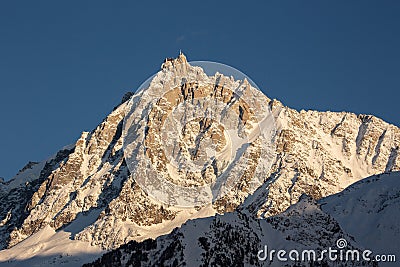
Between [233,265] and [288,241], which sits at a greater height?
[288,241]

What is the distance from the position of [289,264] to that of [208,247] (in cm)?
1685

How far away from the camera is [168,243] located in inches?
7180

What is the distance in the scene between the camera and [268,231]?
200 meters

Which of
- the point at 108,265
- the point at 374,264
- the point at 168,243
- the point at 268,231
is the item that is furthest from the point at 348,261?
the point at 108,265

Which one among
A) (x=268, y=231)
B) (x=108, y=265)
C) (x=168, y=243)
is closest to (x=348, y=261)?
(x=268, y=231)

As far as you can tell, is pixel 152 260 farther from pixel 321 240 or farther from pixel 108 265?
pixel 321 240

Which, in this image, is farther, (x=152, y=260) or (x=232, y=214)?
(x=232, y=214)

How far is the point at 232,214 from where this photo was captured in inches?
7613

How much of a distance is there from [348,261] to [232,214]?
2579 cm

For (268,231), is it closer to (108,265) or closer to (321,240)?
(321,240)

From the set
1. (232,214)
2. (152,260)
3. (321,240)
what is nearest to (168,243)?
(152,260)

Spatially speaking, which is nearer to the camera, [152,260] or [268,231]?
[152,260]

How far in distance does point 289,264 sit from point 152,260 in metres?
27.0

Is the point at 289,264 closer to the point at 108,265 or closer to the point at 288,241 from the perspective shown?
the point at 288,241
